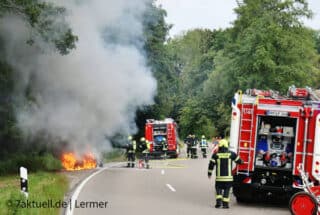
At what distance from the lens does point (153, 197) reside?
15797 millimetres

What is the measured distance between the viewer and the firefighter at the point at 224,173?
1364 cm

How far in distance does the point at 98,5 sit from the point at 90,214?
1514 centimetres

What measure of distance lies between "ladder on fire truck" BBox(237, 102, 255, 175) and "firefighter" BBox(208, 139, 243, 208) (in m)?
0.34

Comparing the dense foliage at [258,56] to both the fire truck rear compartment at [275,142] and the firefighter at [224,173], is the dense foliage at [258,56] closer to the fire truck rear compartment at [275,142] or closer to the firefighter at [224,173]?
the fire truck rear compartment at [275,142]

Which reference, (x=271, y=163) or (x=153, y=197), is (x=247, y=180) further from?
(x=153, y=197)

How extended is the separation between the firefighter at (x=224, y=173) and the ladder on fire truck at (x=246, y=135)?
0.34m

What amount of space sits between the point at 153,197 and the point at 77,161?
479 inches

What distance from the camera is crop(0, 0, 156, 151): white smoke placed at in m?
24.2

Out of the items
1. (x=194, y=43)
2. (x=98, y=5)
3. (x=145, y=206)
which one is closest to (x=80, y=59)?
(x=98, y=5)

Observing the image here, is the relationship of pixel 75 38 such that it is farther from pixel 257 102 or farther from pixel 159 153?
pixel 159 153

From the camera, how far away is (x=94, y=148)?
92.5ft

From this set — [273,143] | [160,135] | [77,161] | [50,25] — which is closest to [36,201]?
[273,143]

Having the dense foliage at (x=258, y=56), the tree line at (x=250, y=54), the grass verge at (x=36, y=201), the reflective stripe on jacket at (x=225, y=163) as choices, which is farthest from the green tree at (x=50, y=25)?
the dense foliage at (x=258, y=56)

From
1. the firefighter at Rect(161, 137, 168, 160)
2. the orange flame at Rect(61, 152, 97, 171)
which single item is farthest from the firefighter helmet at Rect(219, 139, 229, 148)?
the firefighter at Rect(161, 137, 168, 160)
